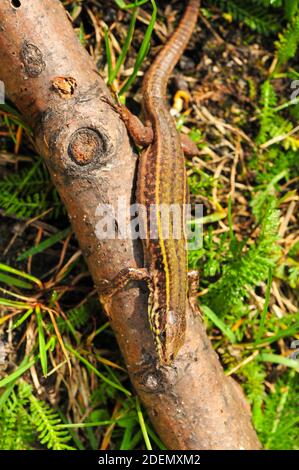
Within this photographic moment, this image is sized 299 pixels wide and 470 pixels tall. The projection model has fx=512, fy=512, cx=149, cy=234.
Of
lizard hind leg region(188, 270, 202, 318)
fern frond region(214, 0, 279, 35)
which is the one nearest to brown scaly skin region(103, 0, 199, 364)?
lizard hind leg region(188, 270, 202, 318)

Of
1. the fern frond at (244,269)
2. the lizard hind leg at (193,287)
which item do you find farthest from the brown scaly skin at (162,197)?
the fern frond at (244,269)

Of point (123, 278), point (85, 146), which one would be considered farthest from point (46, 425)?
point (85, 146)

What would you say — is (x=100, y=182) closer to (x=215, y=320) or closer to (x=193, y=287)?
(x=193, y=287)

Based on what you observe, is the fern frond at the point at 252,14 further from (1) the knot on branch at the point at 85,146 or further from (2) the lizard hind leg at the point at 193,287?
(2) the lizard hind leg at the point at 193,287

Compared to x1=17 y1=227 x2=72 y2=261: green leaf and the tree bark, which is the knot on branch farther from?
x1=17 y1=227 x2=72 y2=261: green leaf

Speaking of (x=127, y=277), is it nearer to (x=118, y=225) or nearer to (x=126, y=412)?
(x=118, y=225)
